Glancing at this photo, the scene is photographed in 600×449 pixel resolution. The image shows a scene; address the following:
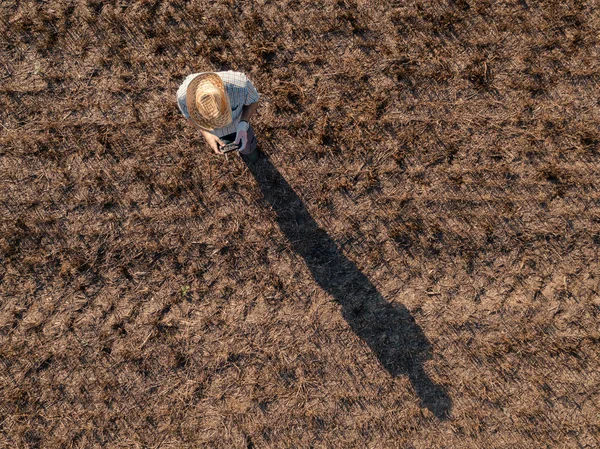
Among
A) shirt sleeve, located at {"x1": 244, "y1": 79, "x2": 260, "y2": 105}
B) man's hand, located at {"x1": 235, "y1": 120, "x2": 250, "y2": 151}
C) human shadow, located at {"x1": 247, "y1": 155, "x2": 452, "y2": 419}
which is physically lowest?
Result: human shadow, located at {"x1": 247, "y1": 155, "x2": 452, "y2": 419}

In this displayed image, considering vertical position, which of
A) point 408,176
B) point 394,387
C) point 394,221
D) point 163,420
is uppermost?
point 408,176

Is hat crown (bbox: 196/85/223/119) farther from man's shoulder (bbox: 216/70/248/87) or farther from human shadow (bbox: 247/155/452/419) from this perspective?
human shadow (bbox: 247/155/452/419)

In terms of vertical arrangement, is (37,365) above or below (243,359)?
above

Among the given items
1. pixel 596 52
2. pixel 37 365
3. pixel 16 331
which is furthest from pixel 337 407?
pixel 596 52

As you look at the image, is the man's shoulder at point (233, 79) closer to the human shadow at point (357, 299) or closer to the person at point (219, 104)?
the person at point (219, 104)

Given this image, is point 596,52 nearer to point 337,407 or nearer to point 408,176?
point 408,176

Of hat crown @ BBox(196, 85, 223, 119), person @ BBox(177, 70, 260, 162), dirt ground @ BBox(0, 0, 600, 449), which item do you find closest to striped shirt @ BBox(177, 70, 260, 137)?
person @ BBox(177, 70, 260, 162)
